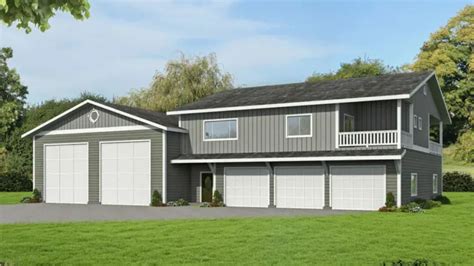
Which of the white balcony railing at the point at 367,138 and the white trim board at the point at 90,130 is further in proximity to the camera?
the white trim board at the point at 90,130

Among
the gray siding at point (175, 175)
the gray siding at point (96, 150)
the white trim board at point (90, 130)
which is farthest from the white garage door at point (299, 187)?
the white trim board at point (90, 130)

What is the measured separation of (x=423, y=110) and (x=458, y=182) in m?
13.7

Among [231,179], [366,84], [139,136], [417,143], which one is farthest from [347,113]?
[139,136]

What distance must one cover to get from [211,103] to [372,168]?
9908mm

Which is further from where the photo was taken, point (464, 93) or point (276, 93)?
point (464, 93)

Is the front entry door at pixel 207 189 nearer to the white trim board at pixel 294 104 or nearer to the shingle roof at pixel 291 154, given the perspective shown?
the shingle roof at pixel 291 154

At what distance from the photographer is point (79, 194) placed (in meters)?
31.0

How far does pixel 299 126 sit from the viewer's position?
2709 cm

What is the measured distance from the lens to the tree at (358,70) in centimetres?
5878

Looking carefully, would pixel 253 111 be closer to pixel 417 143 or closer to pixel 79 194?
pixel 417 143

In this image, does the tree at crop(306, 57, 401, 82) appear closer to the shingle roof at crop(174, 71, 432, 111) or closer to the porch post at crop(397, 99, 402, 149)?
the shingle roof at crop(174, 71, 432, 111)

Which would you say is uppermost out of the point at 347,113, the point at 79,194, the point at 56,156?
the point at 347,113

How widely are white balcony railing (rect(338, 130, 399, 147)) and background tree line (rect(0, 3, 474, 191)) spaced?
2324cm

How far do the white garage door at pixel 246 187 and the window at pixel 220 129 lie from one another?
1.79 metres
